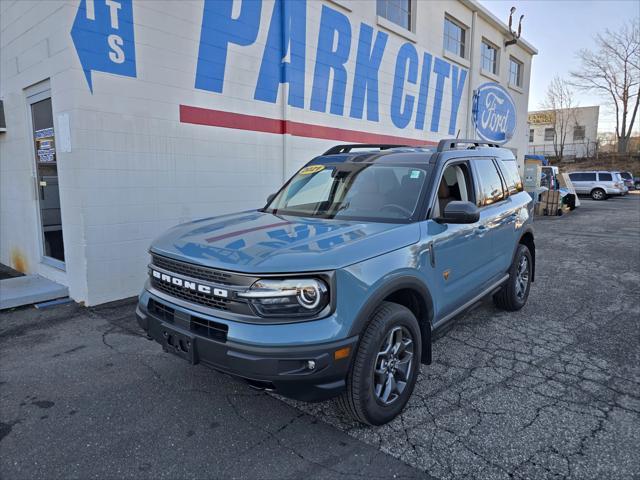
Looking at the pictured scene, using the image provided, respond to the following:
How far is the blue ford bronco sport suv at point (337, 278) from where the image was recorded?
2.49 meters

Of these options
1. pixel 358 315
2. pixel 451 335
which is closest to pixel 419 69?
pixel 451 335

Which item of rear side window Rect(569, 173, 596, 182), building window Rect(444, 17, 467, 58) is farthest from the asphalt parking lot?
rear side window Rect(569, 173, 596, 182)

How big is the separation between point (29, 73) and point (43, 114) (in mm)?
565

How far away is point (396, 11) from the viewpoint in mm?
10641

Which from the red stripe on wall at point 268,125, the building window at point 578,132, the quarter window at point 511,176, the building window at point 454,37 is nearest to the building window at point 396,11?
the building window at point 454,37

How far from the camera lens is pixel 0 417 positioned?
3.09 meters

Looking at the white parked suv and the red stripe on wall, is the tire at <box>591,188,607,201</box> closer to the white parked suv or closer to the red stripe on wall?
the white parked suv

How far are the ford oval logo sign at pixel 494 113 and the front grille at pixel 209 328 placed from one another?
13.2 m

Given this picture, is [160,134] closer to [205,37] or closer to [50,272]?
[205,37]

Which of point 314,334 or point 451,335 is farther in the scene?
point 451,335

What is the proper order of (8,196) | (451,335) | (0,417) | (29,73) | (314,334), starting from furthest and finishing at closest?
(8,196) → (29,73) → (451,335) → (0,417) → (314,334)

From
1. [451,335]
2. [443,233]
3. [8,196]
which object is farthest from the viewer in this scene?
[8,196]

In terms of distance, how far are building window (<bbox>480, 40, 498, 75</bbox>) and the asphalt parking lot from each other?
1245 centimetres

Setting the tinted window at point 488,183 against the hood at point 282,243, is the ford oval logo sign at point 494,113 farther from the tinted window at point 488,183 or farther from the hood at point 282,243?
the hood at point 282,243
